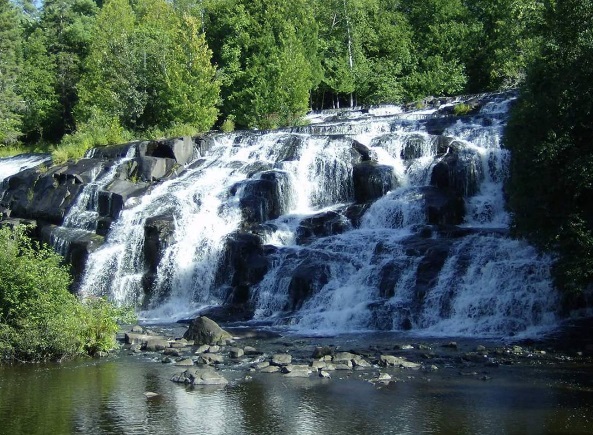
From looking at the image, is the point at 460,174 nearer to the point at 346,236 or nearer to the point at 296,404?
the point at 346,236

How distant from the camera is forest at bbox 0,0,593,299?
5456 cm

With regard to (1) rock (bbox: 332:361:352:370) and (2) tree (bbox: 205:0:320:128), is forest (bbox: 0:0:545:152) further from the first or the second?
(1) rock (bbox: 332:361:352:370)

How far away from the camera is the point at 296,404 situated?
19.9 meters

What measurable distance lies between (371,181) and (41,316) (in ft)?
60.8

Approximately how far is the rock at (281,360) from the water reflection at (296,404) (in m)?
0.89

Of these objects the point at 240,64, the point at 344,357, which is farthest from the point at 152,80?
the point at 344,357

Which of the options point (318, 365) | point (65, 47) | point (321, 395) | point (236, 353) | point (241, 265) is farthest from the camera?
point (65, 47)

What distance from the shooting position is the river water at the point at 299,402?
18.0 meters

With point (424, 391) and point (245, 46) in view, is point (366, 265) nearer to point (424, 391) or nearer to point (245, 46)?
point (424, 391)

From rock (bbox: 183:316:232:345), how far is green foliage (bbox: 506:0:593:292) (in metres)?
10.6

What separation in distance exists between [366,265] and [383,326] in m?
3.62

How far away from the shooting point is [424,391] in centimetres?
2077

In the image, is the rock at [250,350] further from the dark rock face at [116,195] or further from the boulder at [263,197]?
the dark rock face at [116,195]

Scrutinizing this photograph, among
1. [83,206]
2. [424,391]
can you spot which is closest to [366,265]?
[424,391]
